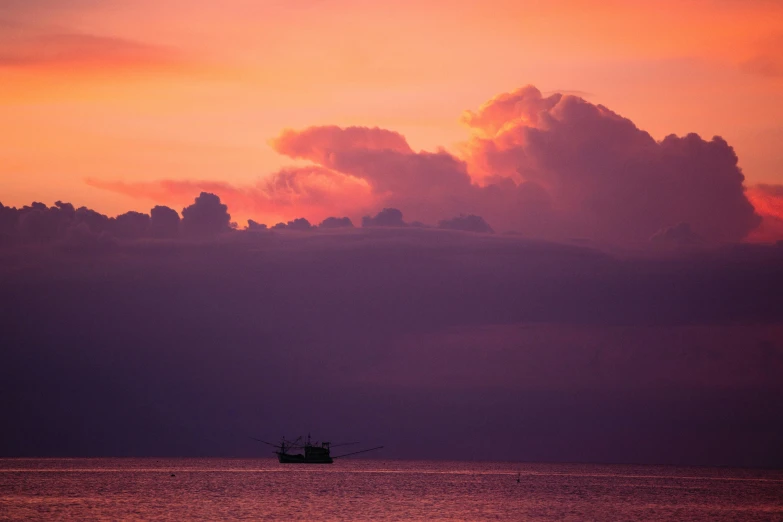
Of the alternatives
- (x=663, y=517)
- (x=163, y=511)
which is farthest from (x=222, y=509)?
(x=663, y=517)

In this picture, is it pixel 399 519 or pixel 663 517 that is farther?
pixel 663 517

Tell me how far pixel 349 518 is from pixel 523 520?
110 feet

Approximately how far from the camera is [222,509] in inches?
7800

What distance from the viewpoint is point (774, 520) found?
196 metres

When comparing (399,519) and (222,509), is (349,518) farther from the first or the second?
(222,509)

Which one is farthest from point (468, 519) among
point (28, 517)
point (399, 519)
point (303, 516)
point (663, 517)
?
point (28, 517)

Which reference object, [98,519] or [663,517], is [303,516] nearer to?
[98,519]

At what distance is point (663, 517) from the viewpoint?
650ft

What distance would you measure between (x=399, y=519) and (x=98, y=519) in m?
50.8

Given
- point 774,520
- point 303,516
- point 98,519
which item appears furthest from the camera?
point 774,520

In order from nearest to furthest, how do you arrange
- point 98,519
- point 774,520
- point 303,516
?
point 98,519 → point 303,516 → point 774,520

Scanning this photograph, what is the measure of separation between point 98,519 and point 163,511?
20946 millimetres

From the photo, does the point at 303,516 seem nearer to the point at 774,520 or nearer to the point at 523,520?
the point at 523,520

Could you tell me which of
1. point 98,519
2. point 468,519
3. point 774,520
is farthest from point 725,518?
point 98,519
